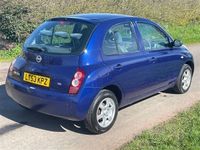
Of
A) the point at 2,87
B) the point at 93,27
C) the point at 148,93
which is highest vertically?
the point at 93,27

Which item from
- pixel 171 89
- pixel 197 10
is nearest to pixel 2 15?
pixel 171 89

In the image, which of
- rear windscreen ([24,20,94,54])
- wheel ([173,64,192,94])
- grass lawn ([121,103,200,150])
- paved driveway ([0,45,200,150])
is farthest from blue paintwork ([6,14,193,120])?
wheel ([173,64,192,94])

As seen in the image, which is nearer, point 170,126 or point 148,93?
point 170,126

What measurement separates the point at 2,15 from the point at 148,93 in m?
7.14

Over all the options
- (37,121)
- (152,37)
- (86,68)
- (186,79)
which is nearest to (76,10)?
(186,79)

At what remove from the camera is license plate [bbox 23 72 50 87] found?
592 centimetres

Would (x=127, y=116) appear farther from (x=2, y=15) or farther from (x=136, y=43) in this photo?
(x=2, y=15)

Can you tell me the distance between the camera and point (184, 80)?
8.58m

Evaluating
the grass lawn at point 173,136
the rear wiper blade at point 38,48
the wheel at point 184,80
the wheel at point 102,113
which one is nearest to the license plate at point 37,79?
the rear wiper blade at point 38,48

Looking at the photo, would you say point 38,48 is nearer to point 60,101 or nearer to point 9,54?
point 60,101

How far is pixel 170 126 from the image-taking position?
20.9ft

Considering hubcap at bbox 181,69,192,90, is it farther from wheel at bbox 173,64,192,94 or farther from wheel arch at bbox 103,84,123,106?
wheel arch at bbox 103,84,123,106

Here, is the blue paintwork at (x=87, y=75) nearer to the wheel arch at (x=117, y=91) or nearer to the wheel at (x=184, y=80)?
the wheel arch at (x=117, y=91)

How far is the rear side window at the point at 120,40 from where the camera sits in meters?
6.27
